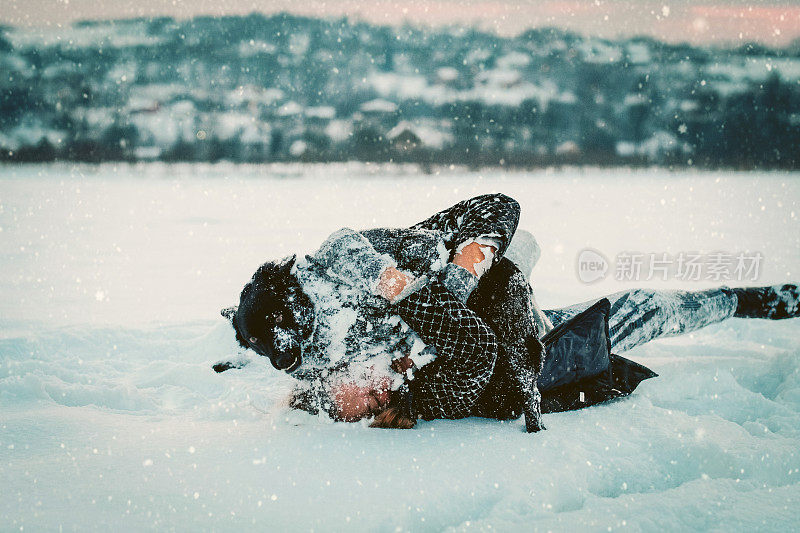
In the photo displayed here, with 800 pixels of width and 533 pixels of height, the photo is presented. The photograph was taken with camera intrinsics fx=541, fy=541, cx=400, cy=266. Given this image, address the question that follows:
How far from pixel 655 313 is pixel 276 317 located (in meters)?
1.90

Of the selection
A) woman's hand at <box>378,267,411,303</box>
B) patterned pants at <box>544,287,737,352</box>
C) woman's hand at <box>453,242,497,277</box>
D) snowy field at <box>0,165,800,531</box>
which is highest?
woman's hand at <box>453,242,497,277</box>

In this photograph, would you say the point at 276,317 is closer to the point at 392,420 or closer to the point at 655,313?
the point at 392,420

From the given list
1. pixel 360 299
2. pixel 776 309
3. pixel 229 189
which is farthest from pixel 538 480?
pixel 229 189

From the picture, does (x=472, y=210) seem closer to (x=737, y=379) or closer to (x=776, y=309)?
(x=737, y=379)

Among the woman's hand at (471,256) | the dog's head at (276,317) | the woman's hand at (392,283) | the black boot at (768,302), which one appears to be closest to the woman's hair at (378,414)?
the dog's head at (276,317)

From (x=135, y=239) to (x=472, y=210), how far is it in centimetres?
638

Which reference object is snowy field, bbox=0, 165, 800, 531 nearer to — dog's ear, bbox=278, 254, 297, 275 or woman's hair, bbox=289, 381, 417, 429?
woman's hair, bbox=289, 381, 417, 429

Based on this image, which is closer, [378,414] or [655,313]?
[378,414]

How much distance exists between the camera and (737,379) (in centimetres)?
256

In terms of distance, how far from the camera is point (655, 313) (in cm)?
264

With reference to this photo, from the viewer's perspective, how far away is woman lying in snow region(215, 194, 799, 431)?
65.7 inches

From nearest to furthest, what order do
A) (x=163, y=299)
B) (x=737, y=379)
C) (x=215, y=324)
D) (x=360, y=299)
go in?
(x=360, y=299) → (x=737, y=379) → (x=215, y=324) → (x=163, y=299)

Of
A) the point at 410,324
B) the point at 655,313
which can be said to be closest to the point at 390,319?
the point at 410,324

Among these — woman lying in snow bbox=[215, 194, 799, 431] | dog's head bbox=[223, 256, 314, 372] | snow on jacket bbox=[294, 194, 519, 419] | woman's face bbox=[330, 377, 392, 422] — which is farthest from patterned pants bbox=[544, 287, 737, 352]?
dog's head bbox=[223, 256, 314, 372]
